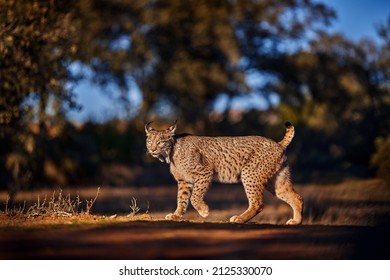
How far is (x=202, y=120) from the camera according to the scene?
38.8 meters

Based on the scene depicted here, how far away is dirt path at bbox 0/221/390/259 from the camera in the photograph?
32.1ft

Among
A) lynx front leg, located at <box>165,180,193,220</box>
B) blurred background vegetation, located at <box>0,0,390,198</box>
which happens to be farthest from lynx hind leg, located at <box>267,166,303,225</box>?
blurred background vegetation, located at <box>0,0,390,198</box>

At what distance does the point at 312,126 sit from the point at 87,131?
1277 centimetres

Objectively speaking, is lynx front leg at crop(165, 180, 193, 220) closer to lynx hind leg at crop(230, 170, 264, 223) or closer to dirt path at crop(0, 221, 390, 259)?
lynx hind leg at crop(230, 170, 264, 223)

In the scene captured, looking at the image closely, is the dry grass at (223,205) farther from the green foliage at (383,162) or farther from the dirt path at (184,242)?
the dirt path at (184,242)

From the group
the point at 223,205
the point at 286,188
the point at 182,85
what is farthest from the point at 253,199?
the point at 182,85

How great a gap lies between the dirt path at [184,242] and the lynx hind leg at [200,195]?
4.18 ft

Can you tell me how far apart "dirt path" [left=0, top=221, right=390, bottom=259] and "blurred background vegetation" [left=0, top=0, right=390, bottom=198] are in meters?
9.65

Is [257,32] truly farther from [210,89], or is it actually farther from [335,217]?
[335,217]

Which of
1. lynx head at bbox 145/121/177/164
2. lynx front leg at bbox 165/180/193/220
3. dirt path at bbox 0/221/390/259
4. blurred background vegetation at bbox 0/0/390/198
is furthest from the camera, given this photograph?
blurred background vegetation at bbox 0/0/390/198

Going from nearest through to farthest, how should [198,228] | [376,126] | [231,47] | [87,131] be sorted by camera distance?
[198,228] < [376,126] < [87,131] < [231,47]

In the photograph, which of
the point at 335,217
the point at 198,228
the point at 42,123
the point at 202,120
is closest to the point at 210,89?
the point at 202,120

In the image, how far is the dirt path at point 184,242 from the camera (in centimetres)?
978

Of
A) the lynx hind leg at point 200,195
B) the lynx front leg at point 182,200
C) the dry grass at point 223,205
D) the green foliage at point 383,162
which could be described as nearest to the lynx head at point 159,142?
the lynx front leg at point 182,200
